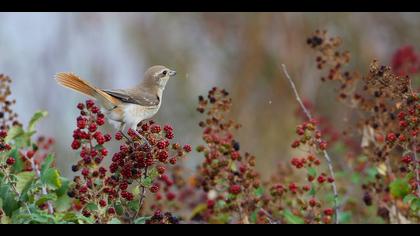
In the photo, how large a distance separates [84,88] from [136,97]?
0.36 meters

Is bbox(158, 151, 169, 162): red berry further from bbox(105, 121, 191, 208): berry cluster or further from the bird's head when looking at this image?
the bird's head

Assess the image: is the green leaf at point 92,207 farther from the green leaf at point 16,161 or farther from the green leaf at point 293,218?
the green leaf at point 293,218

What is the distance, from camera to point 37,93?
9.23m

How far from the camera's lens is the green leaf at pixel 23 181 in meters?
3.41

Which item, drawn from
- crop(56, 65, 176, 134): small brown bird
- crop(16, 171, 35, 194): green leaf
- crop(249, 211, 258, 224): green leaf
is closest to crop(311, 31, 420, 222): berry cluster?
crop(249, 211, 258, 224): green leaf

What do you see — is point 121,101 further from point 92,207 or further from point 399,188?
point 399,188

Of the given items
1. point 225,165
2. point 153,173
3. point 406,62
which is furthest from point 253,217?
point 406,62

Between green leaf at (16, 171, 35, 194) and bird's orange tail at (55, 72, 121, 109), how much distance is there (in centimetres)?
56

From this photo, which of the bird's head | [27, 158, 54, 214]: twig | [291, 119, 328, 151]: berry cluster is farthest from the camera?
the bird's head

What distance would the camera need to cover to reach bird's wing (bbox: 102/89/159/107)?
4150mm

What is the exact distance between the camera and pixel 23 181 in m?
3.47
